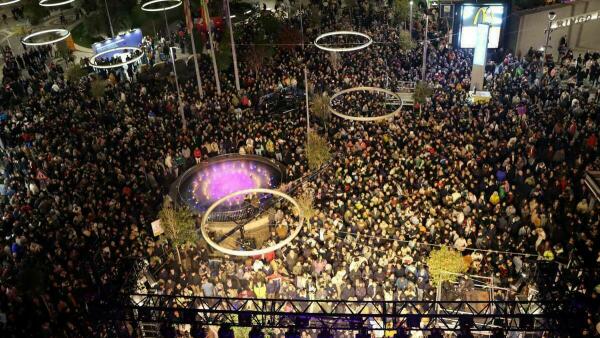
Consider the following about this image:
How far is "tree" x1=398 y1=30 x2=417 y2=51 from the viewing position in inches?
1437

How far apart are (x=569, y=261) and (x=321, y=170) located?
11469 millimetres

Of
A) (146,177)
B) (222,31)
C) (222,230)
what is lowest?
(222,230)

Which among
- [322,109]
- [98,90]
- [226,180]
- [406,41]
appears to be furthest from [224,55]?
[406,41]

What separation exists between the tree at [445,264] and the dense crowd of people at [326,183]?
629 mm

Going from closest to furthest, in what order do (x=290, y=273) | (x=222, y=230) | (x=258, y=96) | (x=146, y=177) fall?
(x=290, y=273) < (x=222, y=230) < (x=146, y=177) < (x=258, y=96)

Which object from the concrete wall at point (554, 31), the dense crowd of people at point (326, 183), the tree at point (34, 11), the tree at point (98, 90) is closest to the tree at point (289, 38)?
the dense crowd of people at point (326, 183)

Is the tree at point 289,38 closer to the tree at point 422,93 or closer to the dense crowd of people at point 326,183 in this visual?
the dense crowd of people at point 326,183

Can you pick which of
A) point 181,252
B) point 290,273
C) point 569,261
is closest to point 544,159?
point 569,261

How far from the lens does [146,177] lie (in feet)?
84.0

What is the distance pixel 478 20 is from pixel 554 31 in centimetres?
575

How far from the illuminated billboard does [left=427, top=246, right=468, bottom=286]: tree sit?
20934 mm

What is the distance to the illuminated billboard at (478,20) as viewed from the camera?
35.8 m

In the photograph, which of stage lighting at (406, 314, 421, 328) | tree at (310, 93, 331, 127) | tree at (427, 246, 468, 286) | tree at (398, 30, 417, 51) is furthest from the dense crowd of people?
stage lighting at (406, 314, 421, 328)

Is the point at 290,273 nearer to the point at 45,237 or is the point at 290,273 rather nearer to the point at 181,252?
the point at 181,252
